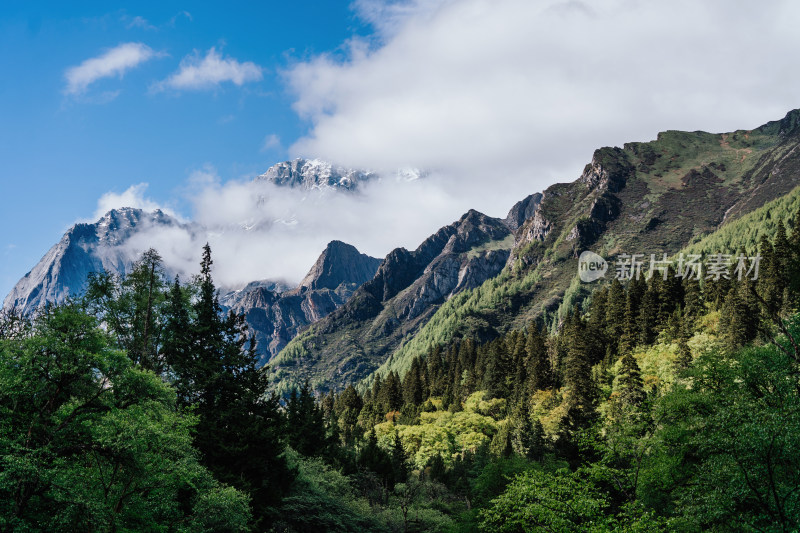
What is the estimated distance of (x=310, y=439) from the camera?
6412 cm

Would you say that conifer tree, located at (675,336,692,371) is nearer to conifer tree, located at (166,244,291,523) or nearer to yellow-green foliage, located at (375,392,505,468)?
yellow-green foliage, located at (375,392,505,468)

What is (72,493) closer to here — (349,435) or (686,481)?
(686,481)

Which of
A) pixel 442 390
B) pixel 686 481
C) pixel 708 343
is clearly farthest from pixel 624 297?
pixel 686 481

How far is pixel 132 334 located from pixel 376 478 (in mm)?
38268

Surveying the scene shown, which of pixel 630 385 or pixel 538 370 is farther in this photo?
pixel 538 370

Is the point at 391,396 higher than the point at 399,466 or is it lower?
higher

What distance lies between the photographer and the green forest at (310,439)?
2219cm

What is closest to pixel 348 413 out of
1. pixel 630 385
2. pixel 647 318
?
pixel 647 318

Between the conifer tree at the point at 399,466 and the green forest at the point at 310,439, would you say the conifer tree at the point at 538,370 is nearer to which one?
the green forest at the point at 310,439

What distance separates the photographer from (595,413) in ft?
220

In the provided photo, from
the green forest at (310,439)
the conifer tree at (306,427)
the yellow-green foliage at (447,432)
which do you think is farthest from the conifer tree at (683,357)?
the conifer tree at (306,427)

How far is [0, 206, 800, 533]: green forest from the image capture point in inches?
874

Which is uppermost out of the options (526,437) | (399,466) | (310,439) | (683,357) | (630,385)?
(683,357)

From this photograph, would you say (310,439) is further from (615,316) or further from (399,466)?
(615,316)
